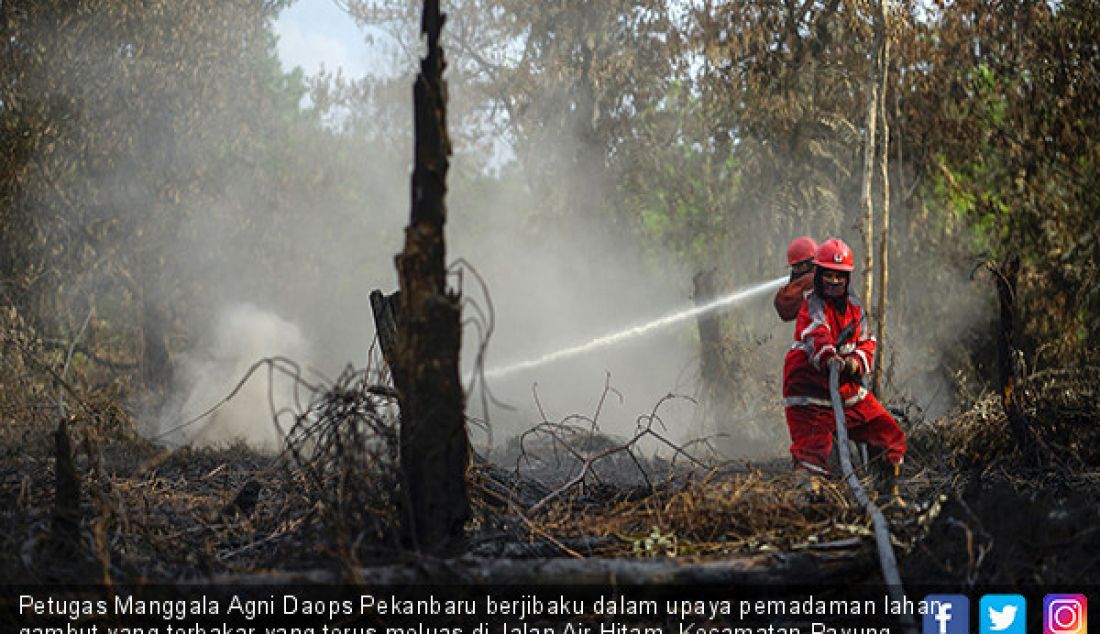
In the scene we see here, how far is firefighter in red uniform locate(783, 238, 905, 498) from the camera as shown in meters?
5.80

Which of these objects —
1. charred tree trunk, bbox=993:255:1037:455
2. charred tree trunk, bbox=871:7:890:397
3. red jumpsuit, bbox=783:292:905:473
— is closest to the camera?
charred tree trunk, bbox=993:255:1037:455

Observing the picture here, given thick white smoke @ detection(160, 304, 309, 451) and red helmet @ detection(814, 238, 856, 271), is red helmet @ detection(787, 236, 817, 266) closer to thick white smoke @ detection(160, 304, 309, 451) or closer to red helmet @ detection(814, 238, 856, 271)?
red helmet @ detection(814, 238, 856, 271)

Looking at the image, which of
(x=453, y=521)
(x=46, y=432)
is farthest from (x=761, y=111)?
(x=453, y=521)

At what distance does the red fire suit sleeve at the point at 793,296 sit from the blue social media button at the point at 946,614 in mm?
3206

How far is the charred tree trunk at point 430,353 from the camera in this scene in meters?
3.52

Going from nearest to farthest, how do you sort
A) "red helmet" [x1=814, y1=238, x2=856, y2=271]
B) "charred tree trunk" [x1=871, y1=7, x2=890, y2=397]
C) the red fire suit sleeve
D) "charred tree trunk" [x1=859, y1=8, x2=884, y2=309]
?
"red helmet" [x1=814, y1=238, x2=856, y2=271] < the red fire suit sleeve < "charred tree trunk" [x1=871, y1=7, x2=890, y2=397] < "charred tree trunk" [x1=859, y1=8, x2=884, y2=309]

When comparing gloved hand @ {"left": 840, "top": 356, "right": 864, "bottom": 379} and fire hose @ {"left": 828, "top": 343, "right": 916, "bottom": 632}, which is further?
gloved hand @ {"left": 840, "top": 356, "right": 864, "bottom": 379}

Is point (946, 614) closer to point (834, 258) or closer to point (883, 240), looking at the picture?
point (834, 258)

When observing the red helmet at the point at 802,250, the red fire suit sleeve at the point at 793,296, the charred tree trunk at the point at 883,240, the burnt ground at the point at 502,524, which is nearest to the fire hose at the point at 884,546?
the burnt ground at the point at 502,524

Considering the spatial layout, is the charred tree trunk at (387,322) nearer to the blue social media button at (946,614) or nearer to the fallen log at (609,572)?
the fallen log at (609,572)

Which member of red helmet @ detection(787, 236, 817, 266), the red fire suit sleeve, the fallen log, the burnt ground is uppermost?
red helmet @ detection(787, 236, 817, 266)

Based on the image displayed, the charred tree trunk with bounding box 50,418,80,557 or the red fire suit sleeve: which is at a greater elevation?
the red fire suit sleeve

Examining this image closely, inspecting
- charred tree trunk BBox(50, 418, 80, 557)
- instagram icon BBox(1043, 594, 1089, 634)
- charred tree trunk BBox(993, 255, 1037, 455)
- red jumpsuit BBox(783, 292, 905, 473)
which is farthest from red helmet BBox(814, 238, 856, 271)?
charred tree trunk BBox(50, 418, 80, 557)

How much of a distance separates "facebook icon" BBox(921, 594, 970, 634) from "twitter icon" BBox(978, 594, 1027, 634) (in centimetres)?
6
